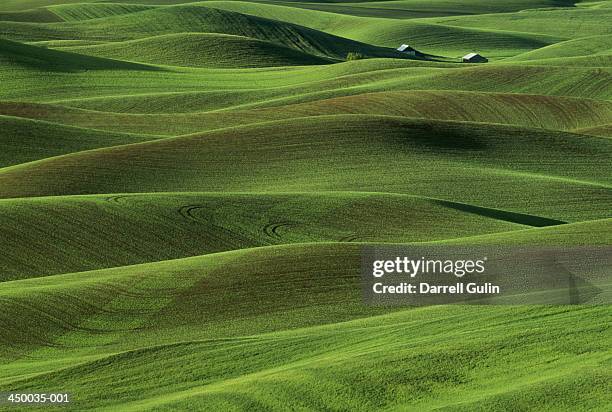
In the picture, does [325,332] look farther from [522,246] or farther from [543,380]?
[522,246]

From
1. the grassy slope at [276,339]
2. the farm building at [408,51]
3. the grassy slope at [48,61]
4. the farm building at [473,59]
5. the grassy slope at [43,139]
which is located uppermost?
the farm building at [408,51]

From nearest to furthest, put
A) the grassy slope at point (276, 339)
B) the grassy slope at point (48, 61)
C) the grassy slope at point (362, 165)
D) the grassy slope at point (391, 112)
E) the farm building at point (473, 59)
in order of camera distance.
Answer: the grassy slope at point (276, 339) < the grassy slope at point (362, 165) < the grassy slope at point (391, 112) < the grassy slope at point (48, 61) < the farm building at point (473, 59)

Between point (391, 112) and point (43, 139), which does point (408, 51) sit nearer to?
point (391, 112)

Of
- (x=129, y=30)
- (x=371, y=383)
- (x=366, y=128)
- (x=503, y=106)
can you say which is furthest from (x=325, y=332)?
(x=129, y=30)

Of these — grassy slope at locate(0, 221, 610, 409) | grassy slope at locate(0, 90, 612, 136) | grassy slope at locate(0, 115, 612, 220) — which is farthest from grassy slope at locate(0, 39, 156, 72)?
grassy slope at locate(0, 221, 610, 409)

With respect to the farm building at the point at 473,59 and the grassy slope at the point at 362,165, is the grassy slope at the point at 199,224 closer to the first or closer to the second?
the grassy slope at the point at 362,165

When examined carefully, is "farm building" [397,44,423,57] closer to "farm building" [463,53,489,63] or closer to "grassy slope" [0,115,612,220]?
"farm building" [463,53,489,63]

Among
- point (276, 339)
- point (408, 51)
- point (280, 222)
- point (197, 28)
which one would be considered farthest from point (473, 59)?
point (276, 339)

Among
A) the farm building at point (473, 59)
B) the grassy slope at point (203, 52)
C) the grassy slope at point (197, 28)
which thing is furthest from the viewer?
the farm building at point (473, 59)

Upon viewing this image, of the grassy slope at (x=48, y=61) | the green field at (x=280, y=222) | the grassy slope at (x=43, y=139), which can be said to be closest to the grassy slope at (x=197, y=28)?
the green field at (x=280, y=222)
